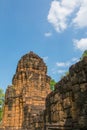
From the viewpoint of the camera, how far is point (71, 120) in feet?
21.7

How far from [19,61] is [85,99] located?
14.6 meters

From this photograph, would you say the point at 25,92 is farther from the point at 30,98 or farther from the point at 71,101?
the point at 71,101

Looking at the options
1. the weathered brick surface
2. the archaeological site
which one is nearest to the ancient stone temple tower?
the archaeological site

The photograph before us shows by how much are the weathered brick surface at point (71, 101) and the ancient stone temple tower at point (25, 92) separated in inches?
316

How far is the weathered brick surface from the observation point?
5746 millimetres

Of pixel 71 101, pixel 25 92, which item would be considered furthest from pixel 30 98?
pixel 71 101

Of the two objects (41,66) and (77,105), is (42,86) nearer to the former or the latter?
(41,66)

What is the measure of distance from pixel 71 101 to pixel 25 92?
36.8 feet

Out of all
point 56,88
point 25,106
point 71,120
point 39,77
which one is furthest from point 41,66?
point 71,120

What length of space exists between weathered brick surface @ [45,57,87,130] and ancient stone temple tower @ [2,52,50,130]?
316 inches

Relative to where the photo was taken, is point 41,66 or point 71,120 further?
point 41,66

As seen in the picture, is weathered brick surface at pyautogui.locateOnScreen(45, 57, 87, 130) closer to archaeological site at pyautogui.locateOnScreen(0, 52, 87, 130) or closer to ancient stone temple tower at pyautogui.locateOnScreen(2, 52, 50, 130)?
archaeological site at pyautogui.locateOnScreen(0, 52, 87, 130)

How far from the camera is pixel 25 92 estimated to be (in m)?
17.7

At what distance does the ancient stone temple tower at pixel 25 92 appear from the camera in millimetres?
17103
